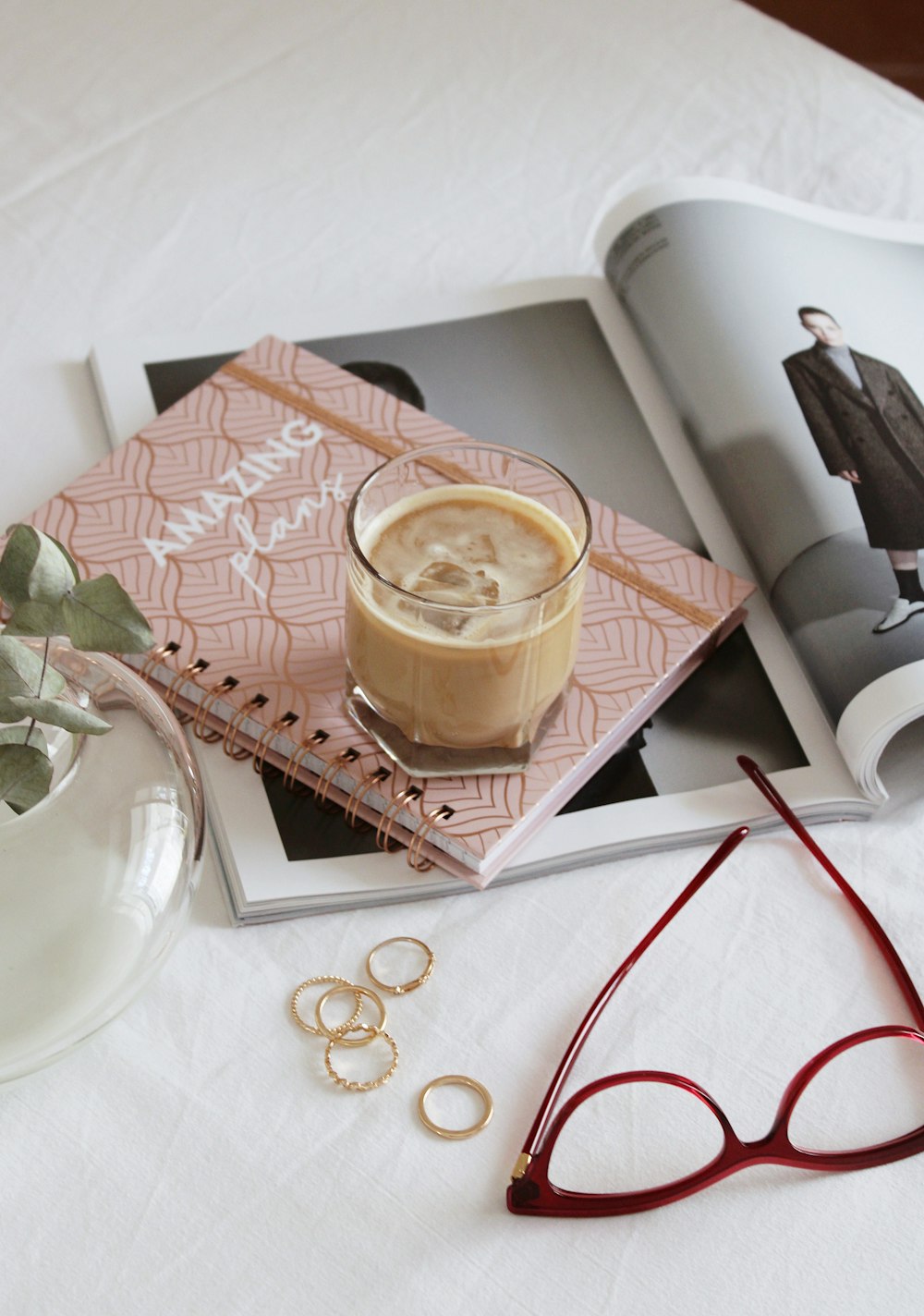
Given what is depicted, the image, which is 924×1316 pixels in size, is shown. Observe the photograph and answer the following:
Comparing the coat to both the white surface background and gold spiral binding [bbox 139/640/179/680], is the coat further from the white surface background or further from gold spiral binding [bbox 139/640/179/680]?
gold spiral binding [bbox 139/640/179/680]

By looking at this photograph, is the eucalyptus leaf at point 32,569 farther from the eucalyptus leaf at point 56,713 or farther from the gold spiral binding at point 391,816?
the gold spiral binding at point 391,816

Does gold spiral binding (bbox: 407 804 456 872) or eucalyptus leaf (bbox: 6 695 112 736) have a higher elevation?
eucalyptus leaf (bbox: 6 695 112 736)

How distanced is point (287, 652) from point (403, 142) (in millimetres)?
437

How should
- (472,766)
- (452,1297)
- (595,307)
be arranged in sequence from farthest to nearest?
(595,307) → (472,766) → (452,1297)

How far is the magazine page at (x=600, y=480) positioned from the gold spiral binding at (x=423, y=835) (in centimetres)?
3

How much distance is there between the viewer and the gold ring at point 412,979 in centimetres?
45

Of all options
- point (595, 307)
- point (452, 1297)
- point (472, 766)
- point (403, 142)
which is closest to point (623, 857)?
point (472, 766)

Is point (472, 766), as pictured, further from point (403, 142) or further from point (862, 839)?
point (403, 142)

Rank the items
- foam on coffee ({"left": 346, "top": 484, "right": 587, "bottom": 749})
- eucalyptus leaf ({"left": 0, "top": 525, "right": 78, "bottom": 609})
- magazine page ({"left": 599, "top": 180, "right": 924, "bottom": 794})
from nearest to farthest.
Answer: eucalyptus leaf ({"left": 0, "top": 525, "right": 78, "bottom": 609}) → foam on coffee ({"left": 346, "top": 484, "right": 587, "bottom": 749}) → magazine page ({"left": 599, "top": 180, "right": 924, "bottom": 794})

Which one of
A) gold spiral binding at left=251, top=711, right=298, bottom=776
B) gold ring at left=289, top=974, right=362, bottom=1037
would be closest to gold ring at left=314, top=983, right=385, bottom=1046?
gold ring at left=289, top=974, right=362, bottom=1037

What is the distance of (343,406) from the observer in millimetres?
637

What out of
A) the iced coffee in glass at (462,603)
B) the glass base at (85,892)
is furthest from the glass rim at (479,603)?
the glass base at (85,892)

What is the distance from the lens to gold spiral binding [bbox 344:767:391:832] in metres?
0.49

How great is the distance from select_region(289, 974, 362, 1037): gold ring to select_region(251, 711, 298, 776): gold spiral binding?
10 cm
